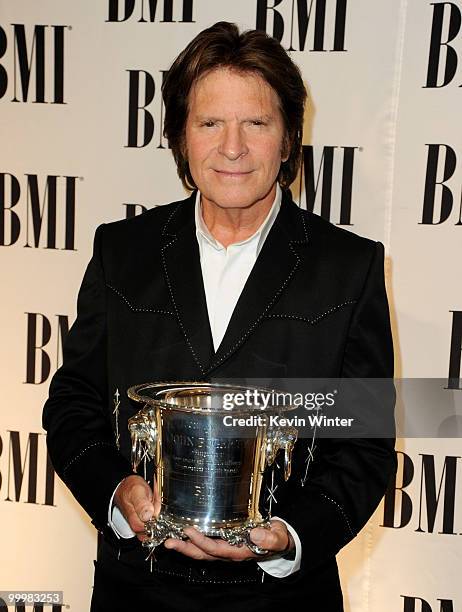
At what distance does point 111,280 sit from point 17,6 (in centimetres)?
106

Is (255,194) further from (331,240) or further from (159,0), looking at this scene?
(159,0)

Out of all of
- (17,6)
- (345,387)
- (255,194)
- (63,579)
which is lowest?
(63,579)

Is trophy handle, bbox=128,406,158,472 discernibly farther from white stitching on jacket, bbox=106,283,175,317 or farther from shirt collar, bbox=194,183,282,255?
shirt collar, bbox=194,183,282,255

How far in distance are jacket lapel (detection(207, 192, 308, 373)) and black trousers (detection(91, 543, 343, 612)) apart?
13.6 inches

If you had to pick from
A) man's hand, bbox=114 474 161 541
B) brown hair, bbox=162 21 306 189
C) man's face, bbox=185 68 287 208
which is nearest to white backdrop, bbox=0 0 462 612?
brown hair, bbox=162 21 306 189

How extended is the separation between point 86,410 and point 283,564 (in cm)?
43

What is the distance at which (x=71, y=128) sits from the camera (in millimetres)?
2270

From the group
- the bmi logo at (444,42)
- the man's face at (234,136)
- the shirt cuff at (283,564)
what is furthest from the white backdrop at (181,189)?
the shirt cuff at (283,564)

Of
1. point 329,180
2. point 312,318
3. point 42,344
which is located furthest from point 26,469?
point 312,318

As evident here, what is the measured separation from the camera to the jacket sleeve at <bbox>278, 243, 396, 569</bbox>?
4.57 ft

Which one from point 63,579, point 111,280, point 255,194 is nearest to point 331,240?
point 255,194

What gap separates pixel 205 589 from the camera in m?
1.43

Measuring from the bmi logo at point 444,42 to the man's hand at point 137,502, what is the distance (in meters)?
1.25

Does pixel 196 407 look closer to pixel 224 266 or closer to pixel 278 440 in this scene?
pixel 278 440
